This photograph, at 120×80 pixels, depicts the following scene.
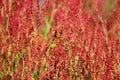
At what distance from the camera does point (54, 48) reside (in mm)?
3088

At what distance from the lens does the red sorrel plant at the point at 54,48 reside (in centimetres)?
280

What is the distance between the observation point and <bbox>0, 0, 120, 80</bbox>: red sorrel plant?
9.19 feet

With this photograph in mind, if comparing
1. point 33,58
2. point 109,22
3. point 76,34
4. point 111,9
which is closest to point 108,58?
point 76,34

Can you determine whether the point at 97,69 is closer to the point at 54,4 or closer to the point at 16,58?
the point at 16,58

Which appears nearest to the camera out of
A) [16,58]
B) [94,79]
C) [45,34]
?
[94,79]

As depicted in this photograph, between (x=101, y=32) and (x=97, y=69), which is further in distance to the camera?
(x=101, y=32)

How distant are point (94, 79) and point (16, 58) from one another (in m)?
0.75

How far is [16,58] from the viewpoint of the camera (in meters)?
3.04

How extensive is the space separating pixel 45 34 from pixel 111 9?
3.49 feet

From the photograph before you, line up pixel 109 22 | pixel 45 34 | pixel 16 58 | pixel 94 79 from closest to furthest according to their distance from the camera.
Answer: pixel 94 79
pixel 16 58
pixel 45 34
pixel 109 22

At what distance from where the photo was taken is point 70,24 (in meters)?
2.94

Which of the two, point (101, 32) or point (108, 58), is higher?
point (101, 32)

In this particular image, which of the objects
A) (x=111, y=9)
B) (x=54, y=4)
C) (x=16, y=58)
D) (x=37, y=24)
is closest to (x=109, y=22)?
(x=111, y=9)

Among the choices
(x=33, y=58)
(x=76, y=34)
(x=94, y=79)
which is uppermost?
(x=76, y=34)
